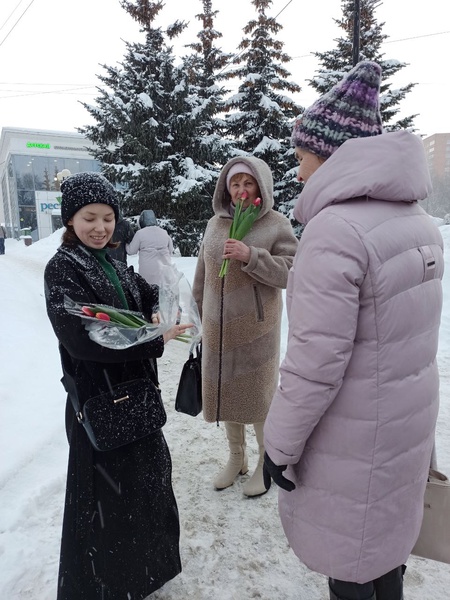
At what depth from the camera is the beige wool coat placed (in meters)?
2.59

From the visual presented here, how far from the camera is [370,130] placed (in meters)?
1.43

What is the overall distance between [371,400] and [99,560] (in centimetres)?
132

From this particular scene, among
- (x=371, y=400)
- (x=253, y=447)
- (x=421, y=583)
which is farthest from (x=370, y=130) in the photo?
(x=253, y=447)

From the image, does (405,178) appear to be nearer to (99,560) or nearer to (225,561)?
(99,560)

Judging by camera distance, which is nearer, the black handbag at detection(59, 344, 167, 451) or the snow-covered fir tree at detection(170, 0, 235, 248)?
the black handbag at detection(59, 344, 167, 451)

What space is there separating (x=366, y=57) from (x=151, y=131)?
23.1ft

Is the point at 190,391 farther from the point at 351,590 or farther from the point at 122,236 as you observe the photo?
the point at 122,236

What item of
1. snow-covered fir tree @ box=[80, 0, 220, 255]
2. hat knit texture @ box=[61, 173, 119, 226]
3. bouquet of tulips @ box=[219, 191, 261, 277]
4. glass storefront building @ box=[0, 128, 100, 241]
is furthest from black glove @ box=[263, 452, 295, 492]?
glass storefront building @ box=[0, 128, 100, 241]

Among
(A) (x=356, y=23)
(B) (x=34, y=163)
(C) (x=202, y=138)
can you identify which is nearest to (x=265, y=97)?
(C) (x=202, y=138)

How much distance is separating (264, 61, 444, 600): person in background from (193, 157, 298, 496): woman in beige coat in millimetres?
1145

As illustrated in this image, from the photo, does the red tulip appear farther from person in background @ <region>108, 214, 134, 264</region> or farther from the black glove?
person in background @ <region>108, 214, 134, 264</region>

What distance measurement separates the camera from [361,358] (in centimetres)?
126

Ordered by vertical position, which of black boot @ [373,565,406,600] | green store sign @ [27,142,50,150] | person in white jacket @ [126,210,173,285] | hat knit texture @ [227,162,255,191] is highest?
green store sign @ [27,142,50,150]

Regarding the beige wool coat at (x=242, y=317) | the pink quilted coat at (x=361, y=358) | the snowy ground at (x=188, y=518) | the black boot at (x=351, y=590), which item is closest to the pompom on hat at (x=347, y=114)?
the pink quilted coat at (x=361, y=358)
